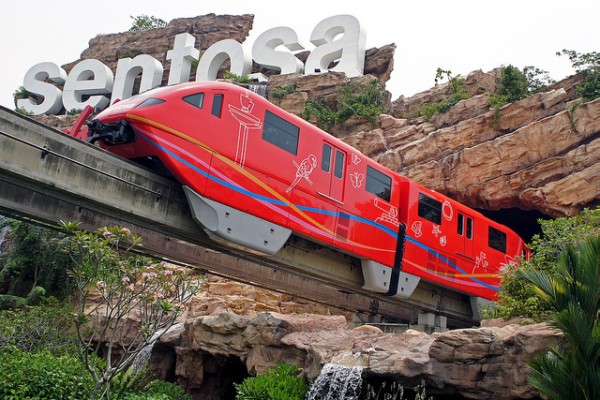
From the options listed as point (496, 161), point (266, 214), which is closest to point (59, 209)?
point (266, 214)

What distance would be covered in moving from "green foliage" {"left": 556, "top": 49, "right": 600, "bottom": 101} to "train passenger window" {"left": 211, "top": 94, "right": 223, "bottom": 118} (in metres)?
16.2

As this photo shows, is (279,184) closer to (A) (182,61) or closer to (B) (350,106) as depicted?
(B) (350,106)

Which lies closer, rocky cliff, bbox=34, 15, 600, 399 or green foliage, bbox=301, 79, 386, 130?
rocky cliff, bbox=34, 15, 600, 399

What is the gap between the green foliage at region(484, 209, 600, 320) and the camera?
1279 cm

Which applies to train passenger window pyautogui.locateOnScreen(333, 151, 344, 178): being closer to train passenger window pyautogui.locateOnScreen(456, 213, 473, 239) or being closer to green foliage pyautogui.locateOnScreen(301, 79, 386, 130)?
train passenger window pyautogui.locateOnScreen(456, 213, 473, 239)

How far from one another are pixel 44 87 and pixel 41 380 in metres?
37.3

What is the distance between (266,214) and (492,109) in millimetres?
15207

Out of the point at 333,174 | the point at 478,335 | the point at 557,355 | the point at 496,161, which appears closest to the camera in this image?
the point at 557,355

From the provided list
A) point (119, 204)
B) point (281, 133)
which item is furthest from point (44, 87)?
point (119, 204)

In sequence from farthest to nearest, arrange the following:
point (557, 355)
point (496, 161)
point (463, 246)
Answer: point (496, 161)
point (463, 246)
point (557, 355)

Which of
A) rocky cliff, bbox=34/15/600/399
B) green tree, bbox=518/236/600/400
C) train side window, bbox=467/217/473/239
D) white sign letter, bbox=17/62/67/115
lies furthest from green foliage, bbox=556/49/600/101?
white sign letter, bbox=17/62/67/115

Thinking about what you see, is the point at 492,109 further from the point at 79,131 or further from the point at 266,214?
the point at 79,131

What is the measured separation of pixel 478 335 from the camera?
10508 mm

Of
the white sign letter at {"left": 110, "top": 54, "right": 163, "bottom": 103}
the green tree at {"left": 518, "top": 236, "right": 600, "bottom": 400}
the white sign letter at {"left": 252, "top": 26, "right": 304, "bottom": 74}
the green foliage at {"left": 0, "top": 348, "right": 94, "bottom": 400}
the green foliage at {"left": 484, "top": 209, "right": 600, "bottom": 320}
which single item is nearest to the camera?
the green tree at {"left": 518, "top": 236, "right": 600, "bottom": 400}
